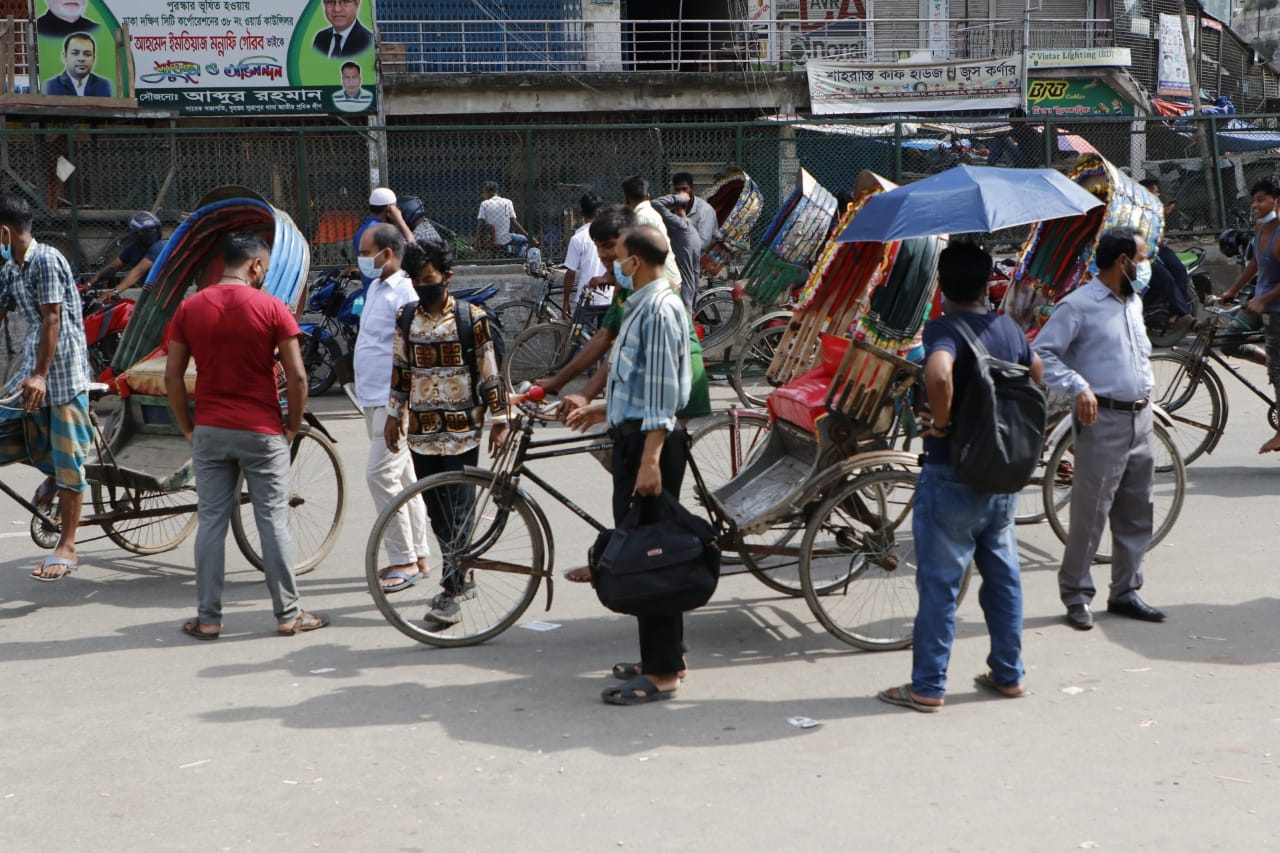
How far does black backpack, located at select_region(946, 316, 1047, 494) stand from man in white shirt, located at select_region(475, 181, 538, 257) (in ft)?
34.0

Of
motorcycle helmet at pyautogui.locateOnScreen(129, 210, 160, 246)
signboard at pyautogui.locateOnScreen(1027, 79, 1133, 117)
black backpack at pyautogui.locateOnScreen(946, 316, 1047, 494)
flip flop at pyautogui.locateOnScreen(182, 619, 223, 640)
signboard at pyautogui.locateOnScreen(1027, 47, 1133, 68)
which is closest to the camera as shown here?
black backpack at pyautogui.locateOnScreen(946, 316, 1047, 494)

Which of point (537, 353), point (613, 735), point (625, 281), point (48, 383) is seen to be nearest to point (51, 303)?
point (48, 383)

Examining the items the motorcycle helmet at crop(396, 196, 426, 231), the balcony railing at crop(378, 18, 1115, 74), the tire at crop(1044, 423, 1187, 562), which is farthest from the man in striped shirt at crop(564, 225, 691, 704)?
the balcony railing at crop(378, 18, 1115, 74)

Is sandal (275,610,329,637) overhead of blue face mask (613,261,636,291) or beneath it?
beneath

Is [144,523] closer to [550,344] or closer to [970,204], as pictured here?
[970,204]

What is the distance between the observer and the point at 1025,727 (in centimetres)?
474

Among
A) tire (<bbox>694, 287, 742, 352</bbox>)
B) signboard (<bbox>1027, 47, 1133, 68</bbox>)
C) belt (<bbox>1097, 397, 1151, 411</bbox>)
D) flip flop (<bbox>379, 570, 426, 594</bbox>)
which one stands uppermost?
signboard (<bbox>1027, 47, 1133, 68</bbox>)

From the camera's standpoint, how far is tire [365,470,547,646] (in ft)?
18.2

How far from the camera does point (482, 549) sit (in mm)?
5609

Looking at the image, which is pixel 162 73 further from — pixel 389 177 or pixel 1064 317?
pixel 1064 317

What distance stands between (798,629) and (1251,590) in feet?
7.27

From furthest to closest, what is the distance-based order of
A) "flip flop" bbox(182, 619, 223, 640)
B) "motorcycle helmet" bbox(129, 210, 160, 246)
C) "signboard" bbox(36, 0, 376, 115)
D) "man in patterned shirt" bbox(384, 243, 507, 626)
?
"signboard" bbox(36, 0, 376, 115) < "motorcycle helmet" bbox(129, 210, 160, 246) < "man in patterned shirt" bbox(384, 243, 507, 626) < "flip flop" bbox(182, 619, 223, 640)

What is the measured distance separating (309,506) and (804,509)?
3.18 metres

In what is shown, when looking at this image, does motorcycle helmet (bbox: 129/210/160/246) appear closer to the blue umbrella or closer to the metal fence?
the metal fence
